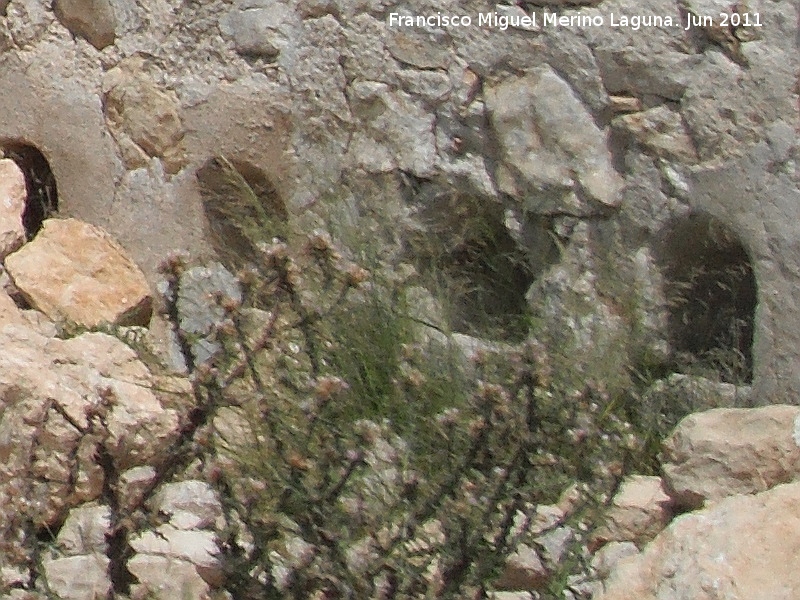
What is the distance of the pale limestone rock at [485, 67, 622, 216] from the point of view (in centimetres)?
312

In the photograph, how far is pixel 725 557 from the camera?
1.89m

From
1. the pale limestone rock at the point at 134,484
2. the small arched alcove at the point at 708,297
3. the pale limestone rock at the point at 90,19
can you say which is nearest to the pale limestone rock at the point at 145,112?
the pale limestone rock at the point at 90,19

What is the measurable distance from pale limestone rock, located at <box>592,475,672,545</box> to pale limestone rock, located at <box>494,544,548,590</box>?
0.73 feet

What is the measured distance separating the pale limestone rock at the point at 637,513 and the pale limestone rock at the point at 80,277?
5.65 ft

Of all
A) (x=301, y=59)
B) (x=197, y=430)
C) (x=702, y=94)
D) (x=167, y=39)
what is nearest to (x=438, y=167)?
(x=301, y=59)

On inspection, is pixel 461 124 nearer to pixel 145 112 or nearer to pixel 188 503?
pixel 145 112

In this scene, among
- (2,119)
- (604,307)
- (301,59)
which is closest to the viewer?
(604,307)

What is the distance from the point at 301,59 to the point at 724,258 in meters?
1.32

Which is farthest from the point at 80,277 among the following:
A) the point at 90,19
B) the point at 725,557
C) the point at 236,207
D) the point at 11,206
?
the point at 725,557

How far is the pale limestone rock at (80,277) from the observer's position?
11.8ft

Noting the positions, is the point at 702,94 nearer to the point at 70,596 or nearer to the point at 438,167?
the point at 438,167

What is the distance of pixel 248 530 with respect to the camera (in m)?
2.04

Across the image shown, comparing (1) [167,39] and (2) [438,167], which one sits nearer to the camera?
(2) [438,167]

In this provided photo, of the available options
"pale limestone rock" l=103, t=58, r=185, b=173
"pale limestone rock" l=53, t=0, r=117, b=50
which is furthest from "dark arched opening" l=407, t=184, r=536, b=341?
"pale limestone rock" l=53, t=0, r=117, b=50
